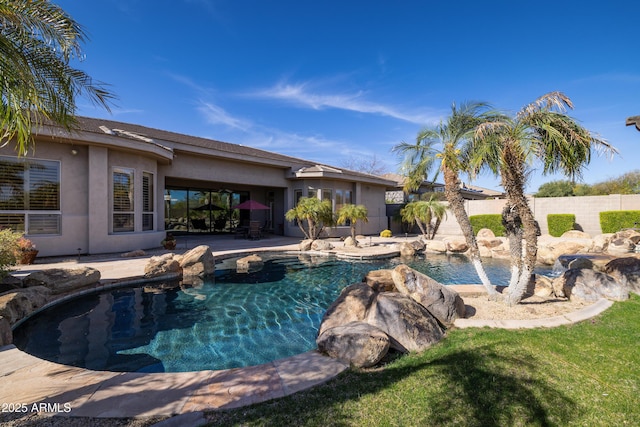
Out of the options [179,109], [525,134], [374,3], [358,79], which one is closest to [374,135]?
[358,79]

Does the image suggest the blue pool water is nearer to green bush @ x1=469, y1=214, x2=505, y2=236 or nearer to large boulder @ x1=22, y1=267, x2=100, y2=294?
large boulder @ x1=22, y1=267, x2=100, y2=294

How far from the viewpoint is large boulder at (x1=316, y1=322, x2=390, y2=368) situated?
3.54m

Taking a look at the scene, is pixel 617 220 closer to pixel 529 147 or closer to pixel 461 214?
pixel 461 214

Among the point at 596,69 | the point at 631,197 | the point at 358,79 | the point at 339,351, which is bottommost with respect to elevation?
the point at 339,351

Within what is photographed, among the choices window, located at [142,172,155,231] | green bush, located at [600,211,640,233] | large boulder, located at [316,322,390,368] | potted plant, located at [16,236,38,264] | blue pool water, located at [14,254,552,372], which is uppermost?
window, located at [142,172,155,231]

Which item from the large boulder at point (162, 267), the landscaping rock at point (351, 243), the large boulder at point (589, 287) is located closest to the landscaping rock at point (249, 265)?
the large boulder at point (162, 267)

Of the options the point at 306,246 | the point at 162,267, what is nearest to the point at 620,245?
the point at 306,246

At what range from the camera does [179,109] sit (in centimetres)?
1733

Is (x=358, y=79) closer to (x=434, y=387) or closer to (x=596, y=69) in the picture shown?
(x=596, y=69)

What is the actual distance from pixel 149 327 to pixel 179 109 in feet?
50.6

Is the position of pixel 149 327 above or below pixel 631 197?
below

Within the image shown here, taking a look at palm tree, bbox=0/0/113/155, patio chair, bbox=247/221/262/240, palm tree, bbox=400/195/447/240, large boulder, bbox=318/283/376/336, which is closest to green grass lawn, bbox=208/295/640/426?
large boulder, bbox=318/283/376/336

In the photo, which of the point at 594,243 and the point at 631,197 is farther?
the point at 631,197

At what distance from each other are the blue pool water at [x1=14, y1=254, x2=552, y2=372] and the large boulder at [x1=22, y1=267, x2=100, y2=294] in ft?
1.21
